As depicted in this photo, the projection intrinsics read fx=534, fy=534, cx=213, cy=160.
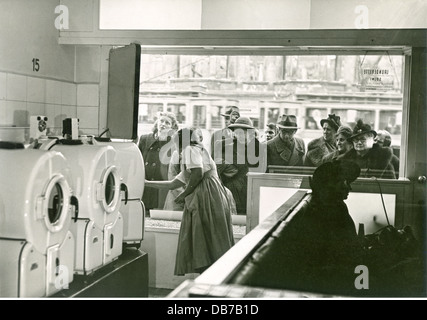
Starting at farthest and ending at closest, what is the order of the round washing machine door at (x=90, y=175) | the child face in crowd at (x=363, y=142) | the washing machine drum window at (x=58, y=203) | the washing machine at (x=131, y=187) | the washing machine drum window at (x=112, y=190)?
the child face in crowd at (x=363, y=142) < the washing machine at (x=131, y=187) < the washing machine drum window at (x=112, y=190) < the round washing machine door at (x=90, y=175) < the washing machine drum window at (x=58, y=203)

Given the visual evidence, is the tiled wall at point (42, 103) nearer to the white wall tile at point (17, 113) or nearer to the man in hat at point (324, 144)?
the white wall tile at point (17, 113)

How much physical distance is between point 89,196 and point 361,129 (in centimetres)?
226

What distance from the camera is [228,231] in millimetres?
4273

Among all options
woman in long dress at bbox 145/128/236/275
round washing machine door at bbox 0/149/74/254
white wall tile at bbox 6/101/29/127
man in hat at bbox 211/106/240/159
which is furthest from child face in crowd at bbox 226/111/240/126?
round washing machine door at bbox 0/149/74/254

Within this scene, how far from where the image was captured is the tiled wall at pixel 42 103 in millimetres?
3705

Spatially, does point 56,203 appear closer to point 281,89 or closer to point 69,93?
point 69,93

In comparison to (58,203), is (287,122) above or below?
above

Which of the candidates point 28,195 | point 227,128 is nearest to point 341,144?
point 227,128

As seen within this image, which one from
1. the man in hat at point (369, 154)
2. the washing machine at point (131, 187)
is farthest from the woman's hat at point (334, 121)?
the washing machine at point (131, 187)

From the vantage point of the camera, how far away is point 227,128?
174 inches

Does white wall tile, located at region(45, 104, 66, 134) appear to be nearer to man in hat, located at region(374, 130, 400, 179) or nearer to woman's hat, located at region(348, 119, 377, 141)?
woman's hat, located at region(348, 119, 377, 141)

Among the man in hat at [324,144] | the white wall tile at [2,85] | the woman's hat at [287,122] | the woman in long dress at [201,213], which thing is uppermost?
the white wall tile at [2,85]
